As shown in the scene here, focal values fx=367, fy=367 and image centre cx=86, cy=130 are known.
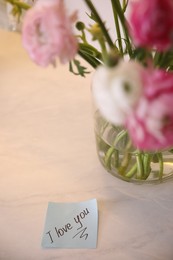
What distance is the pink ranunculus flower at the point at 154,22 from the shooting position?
0.97ft

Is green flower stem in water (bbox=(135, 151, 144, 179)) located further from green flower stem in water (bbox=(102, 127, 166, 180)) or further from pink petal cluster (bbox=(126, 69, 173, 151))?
pink petal cluster (bbox=(126, 69, 173, 151))

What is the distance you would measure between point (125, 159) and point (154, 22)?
0.36 meters

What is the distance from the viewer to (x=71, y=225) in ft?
2.03

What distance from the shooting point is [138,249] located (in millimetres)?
593

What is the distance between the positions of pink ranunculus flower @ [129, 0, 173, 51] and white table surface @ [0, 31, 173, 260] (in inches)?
15.4

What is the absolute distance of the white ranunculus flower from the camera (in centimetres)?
29

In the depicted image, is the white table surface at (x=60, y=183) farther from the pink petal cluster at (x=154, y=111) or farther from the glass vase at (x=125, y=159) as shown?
the pink petal cluster at (x=154, y=111)

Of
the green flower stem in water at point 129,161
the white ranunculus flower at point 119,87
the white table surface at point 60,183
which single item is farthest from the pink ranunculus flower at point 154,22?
the white table surface at point 60,183

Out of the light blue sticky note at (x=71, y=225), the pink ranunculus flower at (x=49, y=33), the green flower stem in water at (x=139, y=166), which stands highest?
the pink ranunculus flower at (x=49, y=33)

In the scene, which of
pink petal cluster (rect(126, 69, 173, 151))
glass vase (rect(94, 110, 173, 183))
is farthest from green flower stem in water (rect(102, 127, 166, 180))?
pink petal cluster (rect(126, 69, 173, 151))

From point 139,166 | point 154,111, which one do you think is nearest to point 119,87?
point 154,111

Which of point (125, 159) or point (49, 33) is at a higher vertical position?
point (49, 33)

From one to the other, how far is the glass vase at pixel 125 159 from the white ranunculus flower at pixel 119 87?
27 centimetres

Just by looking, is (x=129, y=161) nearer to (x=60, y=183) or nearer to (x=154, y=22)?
(x=60, y=183)
